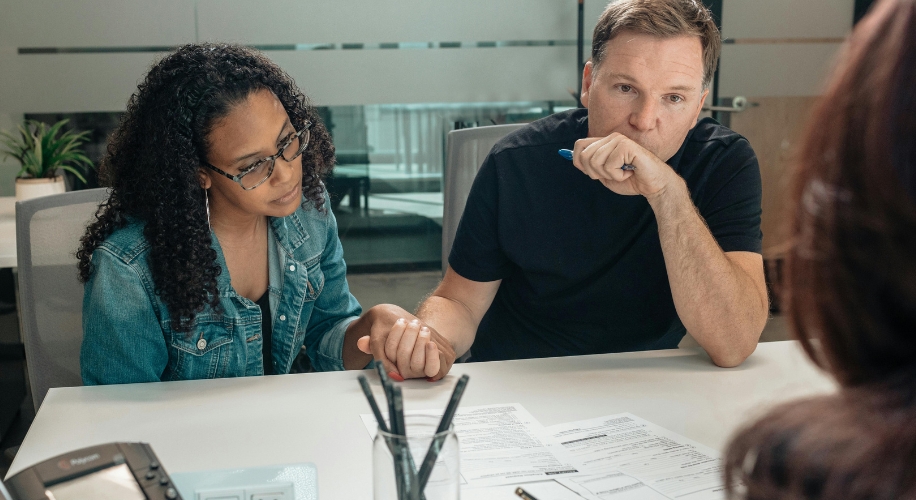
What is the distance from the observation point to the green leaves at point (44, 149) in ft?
9.04

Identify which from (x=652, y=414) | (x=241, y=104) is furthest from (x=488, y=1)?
(x=652, y=414)

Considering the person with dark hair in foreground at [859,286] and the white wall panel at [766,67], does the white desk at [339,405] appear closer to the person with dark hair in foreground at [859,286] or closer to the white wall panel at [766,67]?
the person with dark hair in foreground at [859,286]

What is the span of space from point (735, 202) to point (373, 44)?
223cm

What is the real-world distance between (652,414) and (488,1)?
268cm

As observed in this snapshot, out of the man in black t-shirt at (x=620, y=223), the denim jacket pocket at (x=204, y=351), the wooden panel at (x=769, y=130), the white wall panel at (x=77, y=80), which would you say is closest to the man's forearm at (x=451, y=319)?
the man in black t-shirt at (x=620, y=223)

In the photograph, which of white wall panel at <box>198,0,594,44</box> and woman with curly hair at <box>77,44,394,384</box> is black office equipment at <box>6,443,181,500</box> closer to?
woman with curly hair at <box>77,44,394,384</box>

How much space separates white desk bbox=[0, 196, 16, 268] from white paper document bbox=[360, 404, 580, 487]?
4.74 feet

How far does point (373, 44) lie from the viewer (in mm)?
3354

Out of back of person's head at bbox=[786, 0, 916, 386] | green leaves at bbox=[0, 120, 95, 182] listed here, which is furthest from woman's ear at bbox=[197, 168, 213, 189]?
green leaves at bbox=[0, 120, 95, 182]

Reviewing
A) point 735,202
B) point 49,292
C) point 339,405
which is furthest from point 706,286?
point 49,292

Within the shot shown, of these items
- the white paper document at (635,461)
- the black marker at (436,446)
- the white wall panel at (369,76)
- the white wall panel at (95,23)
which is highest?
the white wall panel at (95,23)

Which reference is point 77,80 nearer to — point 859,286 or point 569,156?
point 569,156

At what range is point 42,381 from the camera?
4.69 ft

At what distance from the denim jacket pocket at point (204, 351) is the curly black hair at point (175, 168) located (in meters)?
0.03
